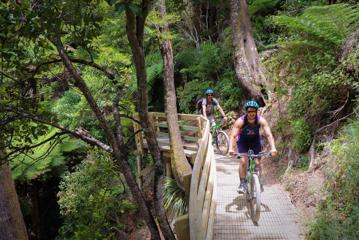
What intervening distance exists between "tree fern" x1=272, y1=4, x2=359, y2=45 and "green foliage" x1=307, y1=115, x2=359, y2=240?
2.63 meters

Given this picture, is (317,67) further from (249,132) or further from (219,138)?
(219,138)

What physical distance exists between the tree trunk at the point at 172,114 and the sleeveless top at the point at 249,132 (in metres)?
3.74

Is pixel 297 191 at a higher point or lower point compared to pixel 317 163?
lower

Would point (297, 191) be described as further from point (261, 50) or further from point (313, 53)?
point (261, 50)

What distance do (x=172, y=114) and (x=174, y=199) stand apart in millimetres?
2305

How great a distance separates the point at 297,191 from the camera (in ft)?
22.0

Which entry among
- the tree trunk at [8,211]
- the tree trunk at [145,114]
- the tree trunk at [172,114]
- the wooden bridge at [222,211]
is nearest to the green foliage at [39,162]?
the tree trunk at [8,211]

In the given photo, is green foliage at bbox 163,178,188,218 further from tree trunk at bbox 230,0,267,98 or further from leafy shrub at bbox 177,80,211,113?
leafy shrub at bbox 177,80,211,113

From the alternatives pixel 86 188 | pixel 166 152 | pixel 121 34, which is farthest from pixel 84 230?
pixel 121 34

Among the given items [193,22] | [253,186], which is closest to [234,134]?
[253,186]

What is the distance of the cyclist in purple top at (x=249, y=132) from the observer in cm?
552

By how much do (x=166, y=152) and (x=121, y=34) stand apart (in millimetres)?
4015

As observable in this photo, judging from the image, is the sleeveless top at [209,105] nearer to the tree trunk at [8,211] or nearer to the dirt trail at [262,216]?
the dirt trail at [262,216]

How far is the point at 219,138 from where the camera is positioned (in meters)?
11.0
